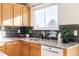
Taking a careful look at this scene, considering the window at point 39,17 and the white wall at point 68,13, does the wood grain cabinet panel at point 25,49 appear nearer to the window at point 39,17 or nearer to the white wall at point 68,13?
the window at point 39,17

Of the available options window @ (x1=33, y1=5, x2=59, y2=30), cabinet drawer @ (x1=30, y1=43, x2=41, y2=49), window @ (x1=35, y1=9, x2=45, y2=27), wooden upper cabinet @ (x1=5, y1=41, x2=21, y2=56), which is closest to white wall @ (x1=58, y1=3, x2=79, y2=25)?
window @ (x1=33, y1=5, x2=59, y2=30)

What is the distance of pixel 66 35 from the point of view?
128 cm

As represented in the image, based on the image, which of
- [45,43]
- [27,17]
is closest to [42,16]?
[27,17]

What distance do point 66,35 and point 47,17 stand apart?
13.4 inches

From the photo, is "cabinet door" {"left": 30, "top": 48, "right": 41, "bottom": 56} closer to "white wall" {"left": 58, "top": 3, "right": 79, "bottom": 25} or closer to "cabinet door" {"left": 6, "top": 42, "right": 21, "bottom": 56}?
"cabinet door" {"left": 6, "top": 42, "right": 21, "bottom": 56}

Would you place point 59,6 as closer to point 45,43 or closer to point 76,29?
point 76,29

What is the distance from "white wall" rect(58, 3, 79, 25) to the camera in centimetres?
122

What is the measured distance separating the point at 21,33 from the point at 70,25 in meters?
0.86

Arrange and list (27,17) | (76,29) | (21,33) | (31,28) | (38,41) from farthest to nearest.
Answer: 1. (21,33)
2. (31,28)
3. (27,17)
4. (38,41)
5. (76,29)

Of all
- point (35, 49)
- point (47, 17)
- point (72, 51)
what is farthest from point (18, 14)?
point (72, 51)

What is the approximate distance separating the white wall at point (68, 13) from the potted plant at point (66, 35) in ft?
0.31

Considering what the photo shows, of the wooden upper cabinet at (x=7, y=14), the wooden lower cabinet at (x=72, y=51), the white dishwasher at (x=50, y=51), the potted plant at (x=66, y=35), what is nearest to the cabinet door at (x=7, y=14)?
the wooden upper cabinet at (x=7, y=14)

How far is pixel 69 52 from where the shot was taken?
114cm

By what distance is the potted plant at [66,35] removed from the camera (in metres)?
1.28
